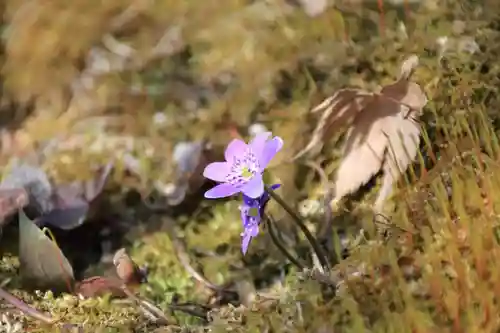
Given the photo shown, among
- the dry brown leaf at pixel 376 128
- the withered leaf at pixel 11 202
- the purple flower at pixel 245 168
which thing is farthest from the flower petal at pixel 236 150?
the withered leaf at pixel 11 202

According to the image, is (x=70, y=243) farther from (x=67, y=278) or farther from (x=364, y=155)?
(x=364, y=155)

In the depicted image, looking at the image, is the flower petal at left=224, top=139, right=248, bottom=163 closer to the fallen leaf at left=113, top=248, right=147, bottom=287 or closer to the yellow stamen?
the yellow stamen

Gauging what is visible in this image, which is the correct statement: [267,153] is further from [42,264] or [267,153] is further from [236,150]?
[42,264]

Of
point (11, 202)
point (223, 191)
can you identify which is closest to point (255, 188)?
point (223, 191)

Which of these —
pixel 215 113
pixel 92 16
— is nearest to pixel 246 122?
pixel 215 113

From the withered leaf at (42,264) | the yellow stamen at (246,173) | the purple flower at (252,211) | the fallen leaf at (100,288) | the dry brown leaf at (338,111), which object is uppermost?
the yellow stamen at (246,173)

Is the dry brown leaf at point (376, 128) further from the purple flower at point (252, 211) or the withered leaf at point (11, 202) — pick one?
the withered leaf at point (11, 202)
